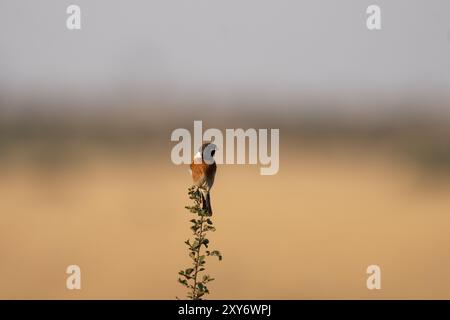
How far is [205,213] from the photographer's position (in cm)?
390

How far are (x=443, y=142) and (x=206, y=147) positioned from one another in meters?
14.2

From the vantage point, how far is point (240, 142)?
5883 millimetres

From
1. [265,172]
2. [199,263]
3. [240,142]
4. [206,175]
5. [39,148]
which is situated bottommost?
[199,263]

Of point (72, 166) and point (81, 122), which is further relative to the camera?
point (81, 122)

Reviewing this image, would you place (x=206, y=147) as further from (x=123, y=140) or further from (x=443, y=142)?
(x=443, y=142)

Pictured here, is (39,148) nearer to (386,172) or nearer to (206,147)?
(386,172)

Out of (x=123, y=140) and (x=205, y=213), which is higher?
(x=123, y=140)

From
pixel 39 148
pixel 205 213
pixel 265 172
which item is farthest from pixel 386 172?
pixel 205 213

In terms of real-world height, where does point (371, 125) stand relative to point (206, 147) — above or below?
above

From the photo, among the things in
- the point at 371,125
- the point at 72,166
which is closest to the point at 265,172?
the point at 72,166

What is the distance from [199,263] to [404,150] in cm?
1478

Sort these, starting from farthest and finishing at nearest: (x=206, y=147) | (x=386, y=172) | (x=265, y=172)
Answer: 1. (x=386, y=172)
2. (x=265, y=172)
3. (x=206, y=147)

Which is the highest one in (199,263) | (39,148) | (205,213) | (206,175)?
(39,148)

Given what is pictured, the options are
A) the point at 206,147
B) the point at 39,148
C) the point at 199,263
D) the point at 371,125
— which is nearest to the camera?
the point at 199,263
